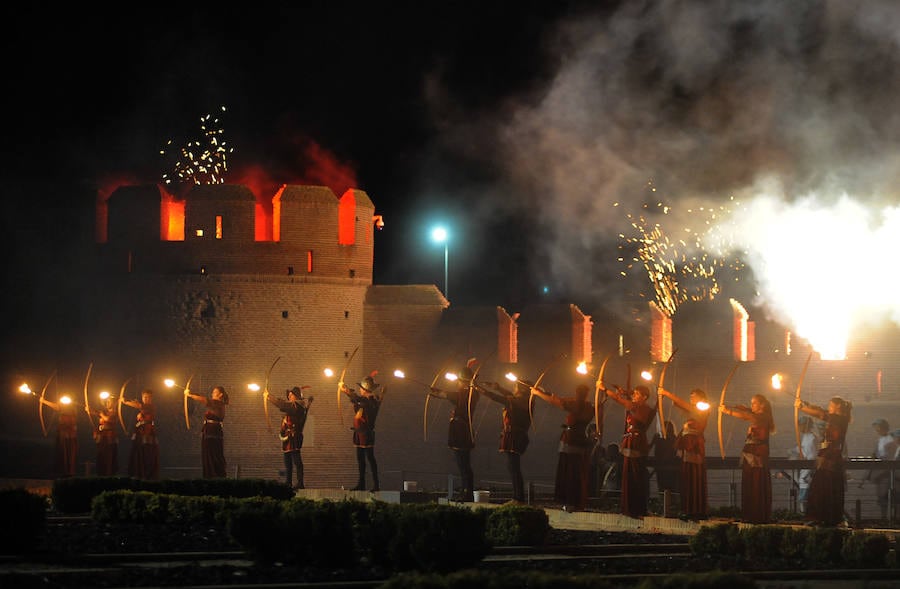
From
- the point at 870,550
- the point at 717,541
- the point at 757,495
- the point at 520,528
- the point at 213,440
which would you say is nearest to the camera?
the point at 870,550

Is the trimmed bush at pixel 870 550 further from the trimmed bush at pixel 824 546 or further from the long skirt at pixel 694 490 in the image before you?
the long skirt at pixel 694 490

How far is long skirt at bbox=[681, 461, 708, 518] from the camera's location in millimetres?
20125

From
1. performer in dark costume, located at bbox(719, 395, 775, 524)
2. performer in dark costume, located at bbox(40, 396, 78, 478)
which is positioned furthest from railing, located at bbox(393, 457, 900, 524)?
performer in dark costume, located at bbox(40, 396, 78, 478)

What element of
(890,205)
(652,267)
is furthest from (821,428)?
(652,267)

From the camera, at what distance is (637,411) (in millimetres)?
20594

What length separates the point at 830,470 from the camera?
19.1m

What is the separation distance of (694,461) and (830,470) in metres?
1.73

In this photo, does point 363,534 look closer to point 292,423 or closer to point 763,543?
point 763,543

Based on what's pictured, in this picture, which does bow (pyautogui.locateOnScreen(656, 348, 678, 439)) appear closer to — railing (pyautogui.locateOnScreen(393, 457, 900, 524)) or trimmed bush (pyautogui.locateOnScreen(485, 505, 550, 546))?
railing (pyautogui.locateOnScreen(393, 457, 900, 524))

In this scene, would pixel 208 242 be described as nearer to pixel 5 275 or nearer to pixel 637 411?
pixel 5 275

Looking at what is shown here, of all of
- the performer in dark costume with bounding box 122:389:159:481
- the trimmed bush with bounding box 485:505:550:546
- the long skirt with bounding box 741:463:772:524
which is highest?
the performer in dark costume with bounding box 122:389:159:481

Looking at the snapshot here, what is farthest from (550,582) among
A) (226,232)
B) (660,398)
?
(226,232)

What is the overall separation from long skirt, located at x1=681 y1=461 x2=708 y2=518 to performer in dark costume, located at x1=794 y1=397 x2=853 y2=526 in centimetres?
140

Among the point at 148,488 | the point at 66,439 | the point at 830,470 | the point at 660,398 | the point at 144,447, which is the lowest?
the point at 148,488
